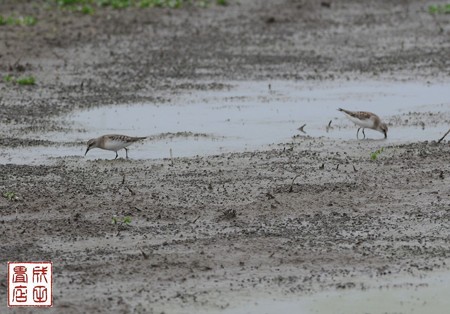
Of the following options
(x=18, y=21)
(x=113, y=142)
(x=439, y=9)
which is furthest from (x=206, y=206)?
(x=439, y=9)

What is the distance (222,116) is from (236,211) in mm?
5542

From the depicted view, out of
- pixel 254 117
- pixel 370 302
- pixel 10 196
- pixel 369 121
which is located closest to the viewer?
pixel 370 302

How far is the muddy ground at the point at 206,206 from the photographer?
378 inches

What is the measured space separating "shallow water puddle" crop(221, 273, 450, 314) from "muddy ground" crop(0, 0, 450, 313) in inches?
6.9

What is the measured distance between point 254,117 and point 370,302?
794 cm

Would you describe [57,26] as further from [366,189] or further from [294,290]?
[294,290]

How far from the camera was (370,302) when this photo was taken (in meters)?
9.17

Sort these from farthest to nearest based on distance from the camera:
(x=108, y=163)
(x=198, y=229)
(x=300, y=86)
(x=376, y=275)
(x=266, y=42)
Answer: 1. (x=266, y=42)
2. (x=300, y=86)
3. (x=108, y=163)
4. (x=198, y=229)
5. (x=376, y=275)

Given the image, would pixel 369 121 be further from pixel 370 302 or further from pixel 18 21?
pixel 18 21

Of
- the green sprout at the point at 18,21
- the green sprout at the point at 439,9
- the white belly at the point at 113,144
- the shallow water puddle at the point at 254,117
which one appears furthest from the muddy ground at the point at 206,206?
the green sprout at the point at 439,9

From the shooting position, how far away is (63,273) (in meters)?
9.72

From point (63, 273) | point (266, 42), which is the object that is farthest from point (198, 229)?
point (266, 42)

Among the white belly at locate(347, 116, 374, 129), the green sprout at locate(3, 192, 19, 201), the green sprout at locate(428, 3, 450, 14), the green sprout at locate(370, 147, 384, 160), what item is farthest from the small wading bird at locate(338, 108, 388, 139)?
the green sprout at locate(428, 3, 450, 14)

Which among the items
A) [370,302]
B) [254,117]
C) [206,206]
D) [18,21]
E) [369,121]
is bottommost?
[370,302]
